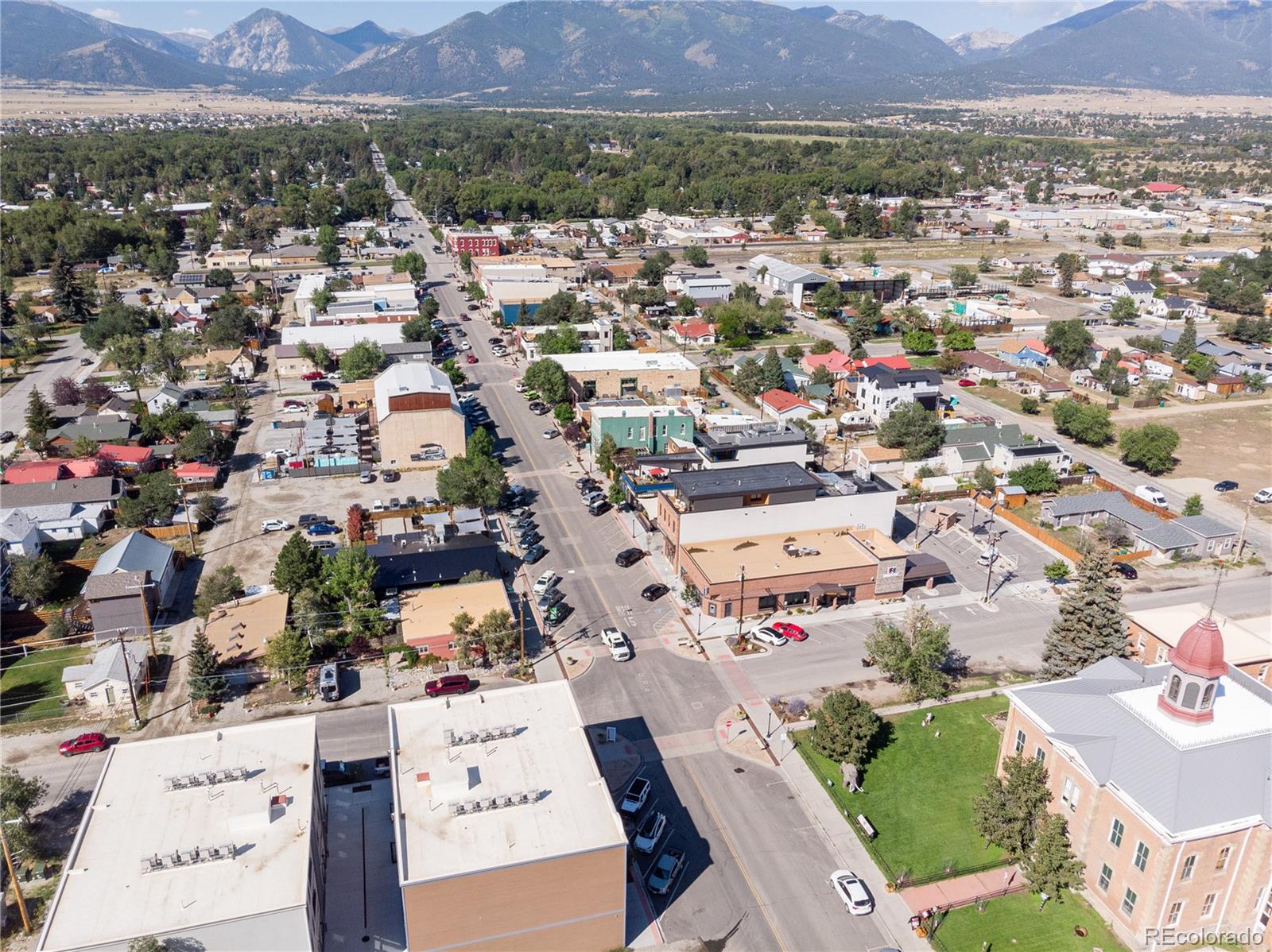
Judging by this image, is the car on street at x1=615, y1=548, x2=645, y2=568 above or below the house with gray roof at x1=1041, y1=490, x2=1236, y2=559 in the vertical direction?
below

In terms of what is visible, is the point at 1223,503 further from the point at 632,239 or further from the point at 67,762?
the point at 632,239

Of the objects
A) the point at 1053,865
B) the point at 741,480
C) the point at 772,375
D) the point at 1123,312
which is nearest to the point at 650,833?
the point at 1053,865

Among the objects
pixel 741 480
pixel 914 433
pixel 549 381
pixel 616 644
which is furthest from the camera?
pixel 549 381

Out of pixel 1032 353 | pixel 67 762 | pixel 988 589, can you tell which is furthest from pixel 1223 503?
pixel 67 762

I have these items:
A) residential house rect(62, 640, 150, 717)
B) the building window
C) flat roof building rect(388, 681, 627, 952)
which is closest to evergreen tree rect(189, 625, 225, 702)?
residential house rect(62, 640, 150, 717)

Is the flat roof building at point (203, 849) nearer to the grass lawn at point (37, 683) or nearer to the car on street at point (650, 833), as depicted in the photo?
the car on street at point (650, 833)

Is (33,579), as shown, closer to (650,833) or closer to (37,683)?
(37,683)
